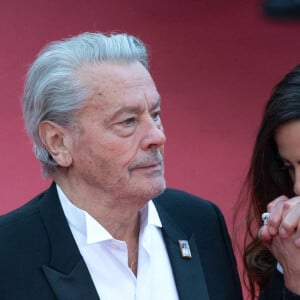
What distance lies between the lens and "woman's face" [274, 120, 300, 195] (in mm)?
2365

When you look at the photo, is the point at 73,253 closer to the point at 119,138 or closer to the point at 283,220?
the point at 119,138

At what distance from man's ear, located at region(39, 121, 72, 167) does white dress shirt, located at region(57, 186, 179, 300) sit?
0.09 metres

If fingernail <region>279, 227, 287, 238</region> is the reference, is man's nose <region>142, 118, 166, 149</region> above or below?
above

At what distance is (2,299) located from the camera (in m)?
2.16

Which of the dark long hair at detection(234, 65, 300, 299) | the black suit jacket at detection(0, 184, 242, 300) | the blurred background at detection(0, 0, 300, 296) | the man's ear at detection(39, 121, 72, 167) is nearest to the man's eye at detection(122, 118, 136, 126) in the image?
the man's ear at detection(39, 121, 72, 167)

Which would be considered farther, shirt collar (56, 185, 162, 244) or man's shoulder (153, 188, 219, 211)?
man's shoulder (153, 188, 219, 211)

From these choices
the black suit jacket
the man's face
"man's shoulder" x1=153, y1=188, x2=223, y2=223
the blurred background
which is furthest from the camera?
the blurred background

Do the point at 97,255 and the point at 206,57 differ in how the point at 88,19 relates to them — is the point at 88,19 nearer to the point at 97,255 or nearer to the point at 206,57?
the point at 206,57

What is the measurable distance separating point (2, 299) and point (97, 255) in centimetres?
28

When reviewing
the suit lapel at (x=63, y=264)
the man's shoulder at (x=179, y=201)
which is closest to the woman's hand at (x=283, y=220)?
the man's shoulder at (x=179, y=201)

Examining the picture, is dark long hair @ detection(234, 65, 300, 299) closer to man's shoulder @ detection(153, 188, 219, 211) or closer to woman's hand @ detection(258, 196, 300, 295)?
man's shoulder @ detection(153, 188, 219, 211)

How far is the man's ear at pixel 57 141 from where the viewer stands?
2.38 metres

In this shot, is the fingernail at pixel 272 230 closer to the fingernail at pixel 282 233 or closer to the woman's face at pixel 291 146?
the fingernail at pixel 282 233

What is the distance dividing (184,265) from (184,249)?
0.17ft
